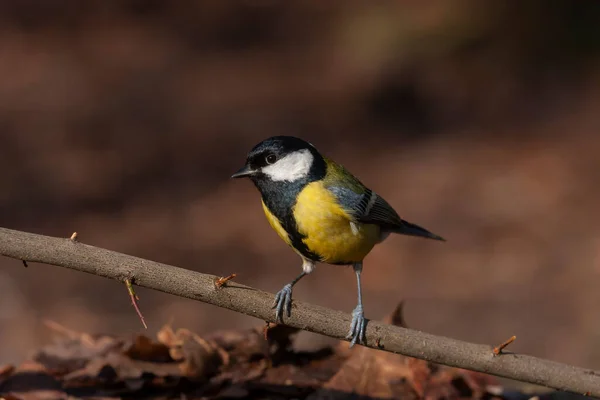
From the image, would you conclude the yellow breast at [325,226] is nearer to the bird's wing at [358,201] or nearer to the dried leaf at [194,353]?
the bird's wing at [358,201]

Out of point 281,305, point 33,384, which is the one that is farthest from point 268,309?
point 33,384

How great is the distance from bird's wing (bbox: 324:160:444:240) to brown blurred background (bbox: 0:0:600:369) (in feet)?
8.36

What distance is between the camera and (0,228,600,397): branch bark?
8.49ft

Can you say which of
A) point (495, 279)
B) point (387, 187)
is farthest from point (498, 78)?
point (495, 279)

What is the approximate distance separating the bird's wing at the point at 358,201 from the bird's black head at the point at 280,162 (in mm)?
116

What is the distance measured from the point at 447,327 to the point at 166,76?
637 cm

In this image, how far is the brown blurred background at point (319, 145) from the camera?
6891 millimetres

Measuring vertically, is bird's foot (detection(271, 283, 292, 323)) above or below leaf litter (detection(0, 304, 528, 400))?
above

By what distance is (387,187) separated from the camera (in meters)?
8.87

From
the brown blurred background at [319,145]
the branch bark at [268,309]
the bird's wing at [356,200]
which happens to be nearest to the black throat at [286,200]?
the bird's wing at [356,200]

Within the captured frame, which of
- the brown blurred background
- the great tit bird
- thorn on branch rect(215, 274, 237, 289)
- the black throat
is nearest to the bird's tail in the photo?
the great tit bird

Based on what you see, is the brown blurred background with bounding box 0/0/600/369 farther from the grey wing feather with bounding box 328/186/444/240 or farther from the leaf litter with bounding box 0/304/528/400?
the grey wing feather with bounding box 328/186/444/240

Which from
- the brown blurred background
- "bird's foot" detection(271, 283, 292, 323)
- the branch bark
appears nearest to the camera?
the branch bark

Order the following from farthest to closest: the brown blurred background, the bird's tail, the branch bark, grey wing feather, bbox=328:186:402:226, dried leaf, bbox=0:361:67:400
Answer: the brown blurred background, the bird's tail, grey wing feather, bbox=328:186:402:226, dried leaf, bbox=0:361:67:400, the branch bark
